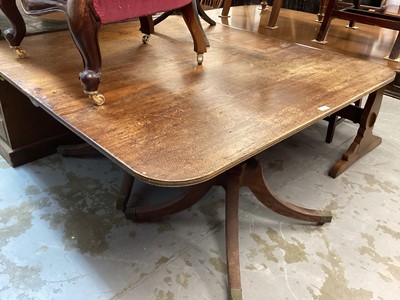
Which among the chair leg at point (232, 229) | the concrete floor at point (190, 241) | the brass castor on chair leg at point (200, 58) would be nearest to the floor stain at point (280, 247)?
the concrete floor at point (190, 241)

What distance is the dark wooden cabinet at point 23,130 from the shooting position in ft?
5.62

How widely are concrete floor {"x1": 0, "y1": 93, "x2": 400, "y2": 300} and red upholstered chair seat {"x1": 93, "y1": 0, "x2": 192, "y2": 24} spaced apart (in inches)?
30.5

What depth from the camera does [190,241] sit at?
147 centimetres

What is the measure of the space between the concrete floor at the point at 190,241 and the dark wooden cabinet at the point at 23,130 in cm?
6

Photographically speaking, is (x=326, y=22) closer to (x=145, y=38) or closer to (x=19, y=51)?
(x=145, y=38)

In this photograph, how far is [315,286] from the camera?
4.25 feet

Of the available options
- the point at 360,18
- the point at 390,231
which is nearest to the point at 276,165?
the point at 390,231

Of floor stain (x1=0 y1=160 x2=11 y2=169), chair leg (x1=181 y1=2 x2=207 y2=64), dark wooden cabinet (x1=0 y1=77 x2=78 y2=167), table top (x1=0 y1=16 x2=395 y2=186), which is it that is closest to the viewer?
table top (x1=0 y1=16 x2=395 y2=186)

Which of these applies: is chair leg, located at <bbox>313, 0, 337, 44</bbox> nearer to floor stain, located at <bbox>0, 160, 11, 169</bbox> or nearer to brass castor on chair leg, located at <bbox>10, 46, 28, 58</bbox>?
brass castor on chair leg, located at <bbox>10, 46, 28, 58</bbox>

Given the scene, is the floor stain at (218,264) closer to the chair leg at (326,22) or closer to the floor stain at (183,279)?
the floor stain at (183,279)

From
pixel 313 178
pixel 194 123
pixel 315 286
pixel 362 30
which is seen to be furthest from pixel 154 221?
pixel 362 30

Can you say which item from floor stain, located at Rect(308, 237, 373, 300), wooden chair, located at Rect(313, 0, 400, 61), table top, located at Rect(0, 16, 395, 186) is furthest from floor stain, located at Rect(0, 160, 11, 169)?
wooden chair, located at Rect(313, 0, 400, 61)

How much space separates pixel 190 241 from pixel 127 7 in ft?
2.93

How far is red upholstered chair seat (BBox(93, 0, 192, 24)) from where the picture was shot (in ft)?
4.04
